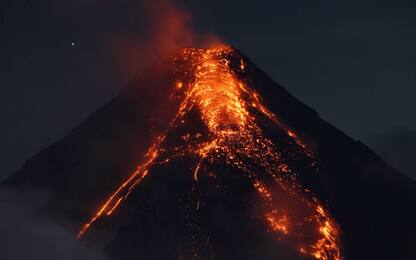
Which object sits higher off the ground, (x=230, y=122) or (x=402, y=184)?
(x=230, y=122)

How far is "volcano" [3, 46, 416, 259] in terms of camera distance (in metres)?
75.2

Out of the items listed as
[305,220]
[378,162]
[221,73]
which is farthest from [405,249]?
[221,73]

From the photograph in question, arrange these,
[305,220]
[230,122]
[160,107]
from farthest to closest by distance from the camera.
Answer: [160,107] → [230,122] → [305,220]

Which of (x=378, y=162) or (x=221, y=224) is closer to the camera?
(x=221, y=224)

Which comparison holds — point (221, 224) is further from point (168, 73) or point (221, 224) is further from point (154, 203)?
point (168, 73)

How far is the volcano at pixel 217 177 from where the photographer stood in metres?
75.2

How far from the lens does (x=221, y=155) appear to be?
266 feet

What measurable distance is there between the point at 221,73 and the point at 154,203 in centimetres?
2131

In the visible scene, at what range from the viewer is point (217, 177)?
78.7m

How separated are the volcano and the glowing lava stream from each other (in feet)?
0.39

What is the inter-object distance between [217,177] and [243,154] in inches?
172

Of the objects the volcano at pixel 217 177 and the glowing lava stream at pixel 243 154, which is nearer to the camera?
the volcano at pixel 217 177

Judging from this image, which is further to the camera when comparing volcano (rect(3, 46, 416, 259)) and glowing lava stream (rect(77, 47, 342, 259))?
glowing lava stream (rect(77, 47, 342, 259))

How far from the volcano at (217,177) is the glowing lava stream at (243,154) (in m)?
0.12
